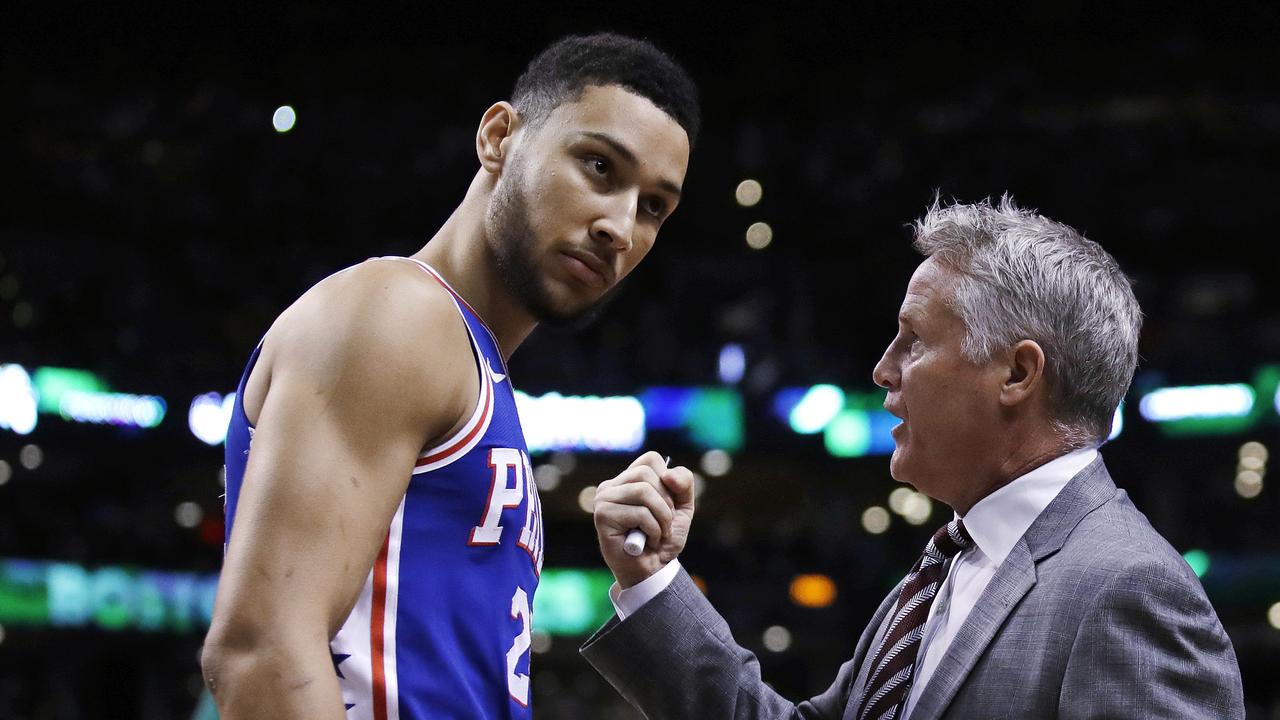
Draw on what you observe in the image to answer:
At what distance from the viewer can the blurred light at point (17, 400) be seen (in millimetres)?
14984

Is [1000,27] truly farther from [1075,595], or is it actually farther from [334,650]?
[334,650]

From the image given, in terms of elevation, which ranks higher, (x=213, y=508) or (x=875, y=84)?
(x=875, y=84)

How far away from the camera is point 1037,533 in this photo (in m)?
2.01

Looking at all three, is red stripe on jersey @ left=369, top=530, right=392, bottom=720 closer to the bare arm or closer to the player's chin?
the bare arm

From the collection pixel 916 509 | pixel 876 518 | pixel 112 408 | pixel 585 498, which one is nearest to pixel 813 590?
pixel 876 518

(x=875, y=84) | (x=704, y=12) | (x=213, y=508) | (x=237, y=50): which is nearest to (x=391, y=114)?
(x=237, y=50)

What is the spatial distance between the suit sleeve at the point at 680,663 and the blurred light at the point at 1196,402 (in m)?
14.5

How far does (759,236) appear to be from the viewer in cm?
1512

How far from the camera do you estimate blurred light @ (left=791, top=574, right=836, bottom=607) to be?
53.0 ft

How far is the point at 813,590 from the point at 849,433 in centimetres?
230

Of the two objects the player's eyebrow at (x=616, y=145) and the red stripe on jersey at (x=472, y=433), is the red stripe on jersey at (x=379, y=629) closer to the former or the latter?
the red stripe on jersey at (x=472, y=433)

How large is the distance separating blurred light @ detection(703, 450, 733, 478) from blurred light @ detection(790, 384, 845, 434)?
119cm

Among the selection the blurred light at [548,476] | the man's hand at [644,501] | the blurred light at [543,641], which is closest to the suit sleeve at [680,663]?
the man's hand at [644,501]

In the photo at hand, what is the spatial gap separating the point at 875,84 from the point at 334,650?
11.0 m
